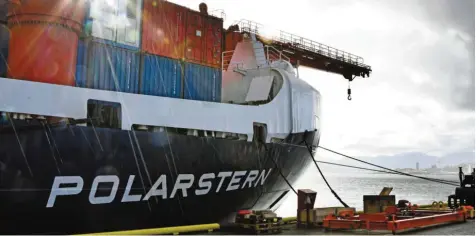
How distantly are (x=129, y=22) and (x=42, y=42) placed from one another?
2.61m

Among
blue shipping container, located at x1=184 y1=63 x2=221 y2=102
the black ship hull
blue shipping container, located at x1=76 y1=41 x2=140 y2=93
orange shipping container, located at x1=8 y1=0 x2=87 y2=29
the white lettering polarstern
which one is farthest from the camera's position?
blue shipping container, located at x1=184 y1=63 x2=221 y2=102

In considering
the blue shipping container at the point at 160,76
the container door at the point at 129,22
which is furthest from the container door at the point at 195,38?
the container door at the point at 129,22

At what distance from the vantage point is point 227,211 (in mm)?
13320

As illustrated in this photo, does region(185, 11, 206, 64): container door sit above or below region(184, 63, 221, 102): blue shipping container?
above

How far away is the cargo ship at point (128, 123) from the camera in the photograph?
957 cm

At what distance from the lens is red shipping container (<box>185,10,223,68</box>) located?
1470 cm

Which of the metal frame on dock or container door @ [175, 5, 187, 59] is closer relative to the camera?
the metal frame on dock

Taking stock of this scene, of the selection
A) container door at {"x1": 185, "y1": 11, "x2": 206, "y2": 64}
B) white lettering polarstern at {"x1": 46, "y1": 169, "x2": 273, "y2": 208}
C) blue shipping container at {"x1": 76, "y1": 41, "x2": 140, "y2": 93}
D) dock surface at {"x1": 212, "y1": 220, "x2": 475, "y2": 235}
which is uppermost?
container door at {"x1": 185, "y1": 11, "x2": 206, "y2": 64}

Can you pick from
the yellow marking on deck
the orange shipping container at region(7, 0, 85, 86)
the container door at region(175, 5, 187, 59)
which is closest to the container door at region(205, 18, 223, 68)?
the container door at region(175, 5, 187, 59)

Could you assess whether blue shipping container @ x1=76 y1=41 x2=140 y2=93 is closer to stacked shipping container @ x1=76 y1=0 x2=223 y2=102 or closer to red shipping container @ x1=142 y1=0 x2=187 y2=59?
stacked shipping container @ x1=76 y1=0 x2=223 y2=102

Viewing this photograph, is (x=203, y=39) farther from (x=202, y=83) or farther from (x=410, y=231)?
(x=410, y=231)

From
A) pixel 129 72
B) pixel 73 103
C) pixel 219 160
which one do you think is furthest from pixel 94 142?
pixel 219 160

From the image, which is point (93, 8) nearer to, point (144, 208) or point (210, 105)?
point (210, 105)

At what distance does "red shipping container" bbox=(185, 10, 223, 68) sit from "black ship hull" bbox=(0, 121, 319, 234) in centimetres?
330
